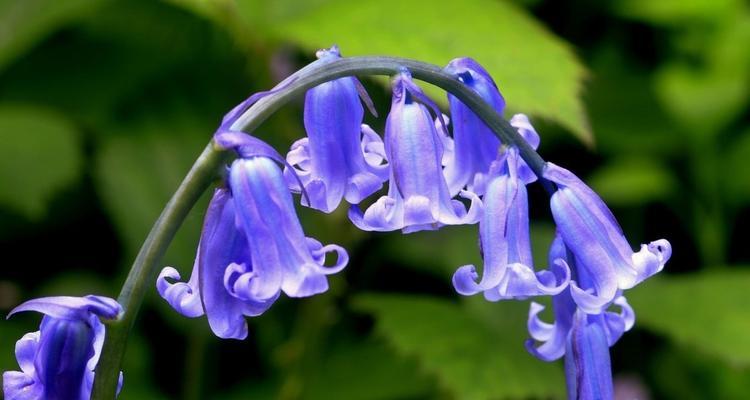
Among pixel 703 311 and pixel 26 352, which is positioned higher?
pixel 26 352

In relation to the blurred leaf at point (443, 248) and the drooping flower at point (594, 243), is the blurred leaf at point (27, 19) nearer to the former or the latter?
the blurred leaf at point (443, 248)

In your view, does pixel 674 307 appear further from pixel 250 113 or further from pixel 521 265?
pixel 250 113

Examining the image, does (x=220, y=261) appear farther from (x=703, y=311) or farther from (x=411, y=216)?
(x=703, y=311)

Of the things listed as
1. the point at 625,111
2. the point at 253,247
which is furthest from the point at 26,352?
the point at 625,111

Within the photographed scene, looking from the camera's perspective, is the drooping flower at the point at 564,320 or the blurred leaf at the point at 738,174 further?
the blurred leaf at the point at 738,174

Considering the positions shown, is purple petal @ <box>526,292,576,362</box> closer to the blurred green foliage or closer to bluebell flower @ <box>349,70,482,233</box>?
bluebell flower @ <box>349,70,482,233</box>

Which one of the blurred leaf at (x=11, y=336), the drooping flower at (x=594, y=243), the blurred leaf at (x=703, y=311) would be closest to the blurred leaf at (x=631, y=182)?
the blurred leaf at (x=703, y=311)
